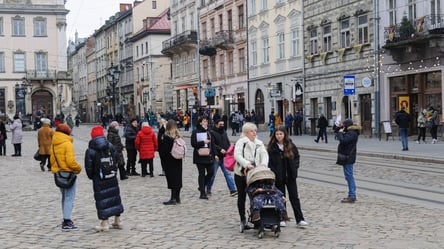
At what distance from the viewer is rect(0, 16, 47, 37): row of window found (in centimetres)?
7456

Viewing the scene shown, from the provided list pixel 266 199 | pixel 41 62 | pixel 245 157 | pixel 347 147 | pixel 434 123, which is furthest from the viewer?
pixel 41 62

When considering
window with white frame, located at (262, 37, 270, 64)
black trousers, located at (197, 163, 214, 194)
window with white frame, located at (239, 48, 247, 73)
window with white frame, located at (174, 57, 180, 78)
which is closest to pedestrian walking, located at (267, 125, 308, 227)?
black trousers, located at (197, 163, 214, 194)

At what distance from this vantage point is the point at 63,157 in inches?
398

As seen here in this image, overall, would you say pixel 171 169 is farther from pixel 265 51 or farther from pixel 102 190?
pixel 265 51

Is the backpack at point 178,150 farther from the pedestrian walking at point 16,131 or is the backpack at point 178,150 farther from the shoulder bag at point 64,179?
the pedestrian walking at point 16,131

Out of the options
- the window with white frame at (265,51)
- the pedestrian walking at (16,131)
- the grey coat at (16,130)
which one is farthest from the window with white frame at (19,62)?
the grey coat at (16,130)

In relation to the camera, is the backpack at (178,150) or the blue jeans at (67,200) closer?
the blue jeans at (67,200)

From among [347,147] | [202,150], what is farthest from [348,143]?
[202,150]

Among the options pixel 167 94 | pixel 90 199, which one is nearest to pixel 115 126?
pixel 90 199

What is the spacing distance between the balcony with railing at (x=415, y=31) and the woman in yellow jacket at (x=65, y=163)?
21654 mm

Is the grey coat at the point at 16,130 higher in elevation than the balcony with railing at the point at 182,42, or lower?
lower

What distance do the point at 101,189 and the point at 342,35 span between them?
2926 cm

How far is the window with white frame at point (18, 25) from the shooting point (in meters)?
74.6

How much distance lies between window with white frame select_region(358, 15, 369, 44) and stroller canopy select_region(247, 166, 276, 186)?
87.6 ft
